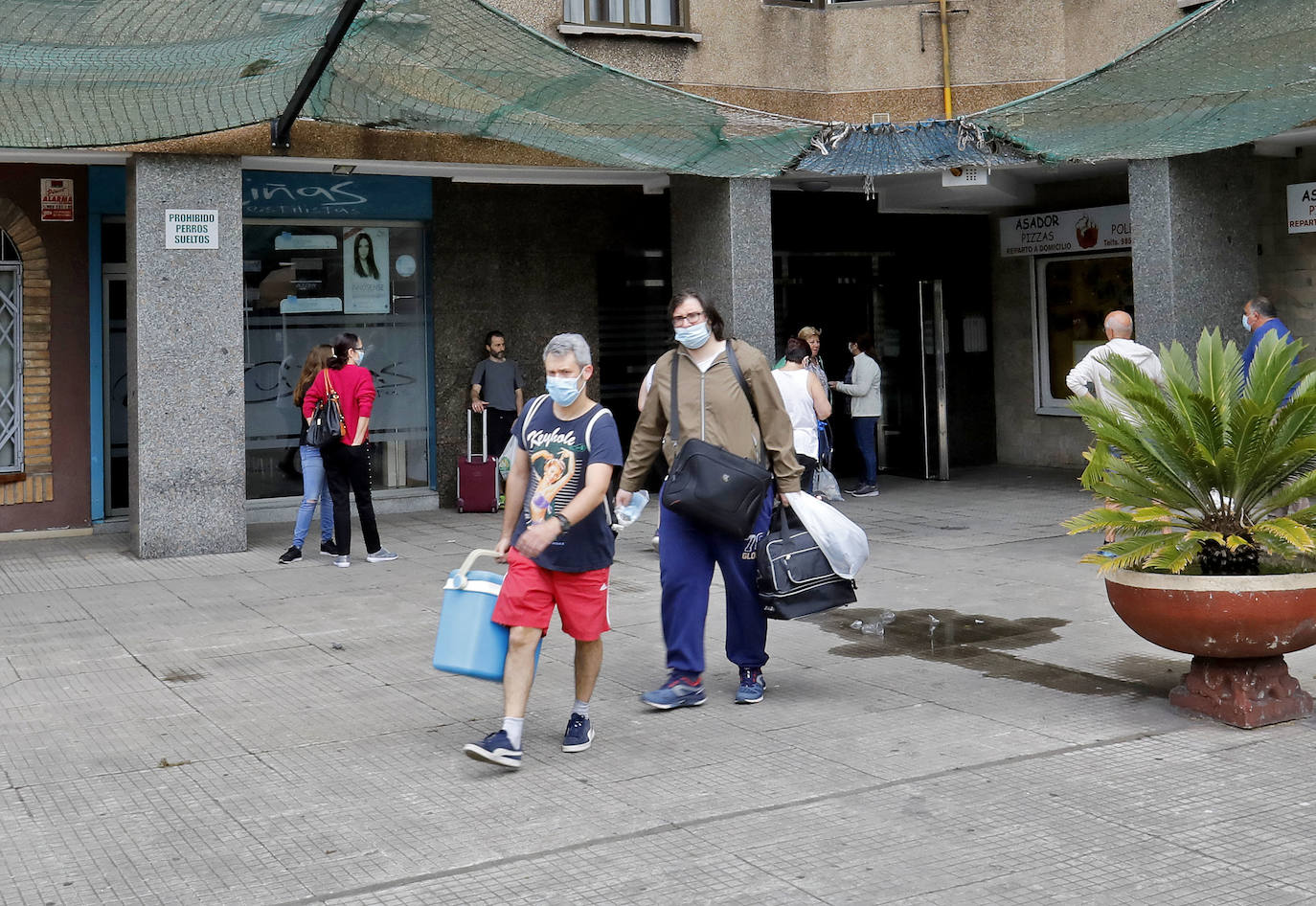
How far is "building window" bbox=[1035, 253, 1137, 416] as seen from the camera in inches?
632

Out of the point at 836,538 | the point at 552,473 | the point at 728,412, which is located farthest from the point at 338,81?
the point at 836,538

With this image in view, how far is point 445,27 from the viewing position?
948 centimetres

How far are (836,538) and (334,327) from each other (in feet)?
28.6

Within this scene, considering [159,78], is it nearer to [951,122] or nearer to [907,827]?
[951,122]

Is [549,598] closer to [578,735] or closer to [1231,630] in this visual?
[578,735]

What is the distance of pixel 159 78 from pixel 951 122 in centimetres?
620

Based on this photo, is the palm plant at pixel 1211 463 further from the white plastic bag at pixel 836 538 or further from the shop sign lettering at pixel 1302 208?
the shop sign lettering at pixel 1302 208

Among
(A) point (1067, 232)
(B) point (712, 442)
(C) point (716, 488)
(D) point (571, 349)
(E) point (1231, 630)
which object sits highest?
(A) point (1067, 232)

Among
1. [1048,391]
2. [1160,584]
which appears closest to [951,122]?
[1048,391]

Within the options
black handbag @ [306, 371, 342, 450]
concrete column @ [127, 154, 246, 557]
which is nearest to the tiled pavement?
black handbag @ [306, 371, 342, 450]

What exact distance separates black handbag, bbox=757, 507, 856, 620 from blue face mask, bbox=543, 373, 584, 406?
1.26 meters

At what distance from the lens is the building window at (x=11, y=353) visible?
12.4 meters

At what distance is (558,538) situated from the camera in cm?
554

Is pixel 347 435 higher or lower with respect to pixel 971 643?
higher
